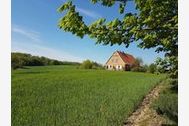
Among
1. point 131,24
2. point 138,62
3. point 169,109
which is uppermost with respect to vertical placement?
point 131,24

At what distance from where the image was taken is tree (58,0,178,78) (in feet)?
12.0

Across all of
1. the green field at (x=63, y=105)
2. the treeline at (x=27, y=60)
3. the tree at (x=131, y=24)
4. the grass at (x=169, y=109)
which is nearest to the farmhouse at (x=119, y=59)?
the green field at (x=63, y=105)

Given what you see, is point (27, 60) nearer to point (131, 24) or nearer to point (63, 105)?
point (63, 105)

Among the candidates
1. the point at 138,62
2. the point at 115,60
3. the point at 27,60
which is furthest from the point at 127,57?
the point at 27,60

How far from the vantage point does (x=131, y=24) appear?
3.67m

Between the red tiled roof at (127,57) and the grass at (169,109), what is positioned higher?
the red tiled roof at (127,57)

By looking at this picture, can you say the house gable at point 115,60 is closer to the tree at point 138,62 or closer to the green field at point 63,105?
the tree at point 138,62

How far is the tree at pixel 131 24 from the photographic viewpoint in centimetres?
365

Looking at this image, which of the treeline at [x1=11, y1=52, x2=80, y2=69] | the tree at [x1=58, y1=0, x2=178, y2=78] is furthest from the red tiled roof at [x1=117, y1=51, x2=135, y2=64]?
the tree at [x1=58, y1=0, x2=178, y2=78]

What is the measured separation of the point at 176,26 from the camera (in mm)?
3682

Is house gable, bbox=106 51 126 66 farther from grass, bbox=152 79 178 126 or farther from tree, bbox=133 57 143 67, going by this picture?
grass, bbox=152 79 178 126

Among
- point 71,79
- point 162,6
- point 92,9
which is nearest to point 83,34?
point 162,6

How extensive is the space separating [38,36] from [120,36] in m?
2.41
